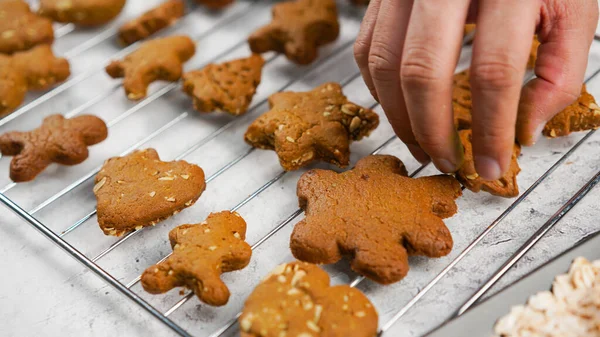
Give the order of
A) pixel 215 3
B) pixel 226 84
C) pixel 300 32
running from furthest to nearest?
pixel 215 3, pixel 300 32, pixel 226 84

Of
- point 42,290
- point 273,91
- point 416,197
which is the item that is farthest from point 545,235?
point 42,290

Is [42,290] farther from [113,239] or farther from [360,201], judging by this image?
[360,201]

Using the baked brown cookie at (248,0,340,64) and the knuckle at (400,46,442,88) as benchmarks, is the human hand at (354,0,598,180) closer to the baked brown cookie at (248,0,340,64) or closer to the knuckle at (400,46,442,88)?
the knuckle at (400,46,442,88)

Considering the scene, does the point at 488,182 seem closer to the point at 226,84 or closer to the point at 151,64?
the point at 226,84

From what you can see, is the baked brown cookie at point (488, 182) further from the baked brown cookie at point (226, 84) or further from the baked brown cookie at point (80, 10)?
the baked brown cookie at point (80, 10)

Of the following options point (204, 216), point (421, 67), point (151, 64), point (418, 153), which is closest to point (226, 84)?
point (151, 64)
